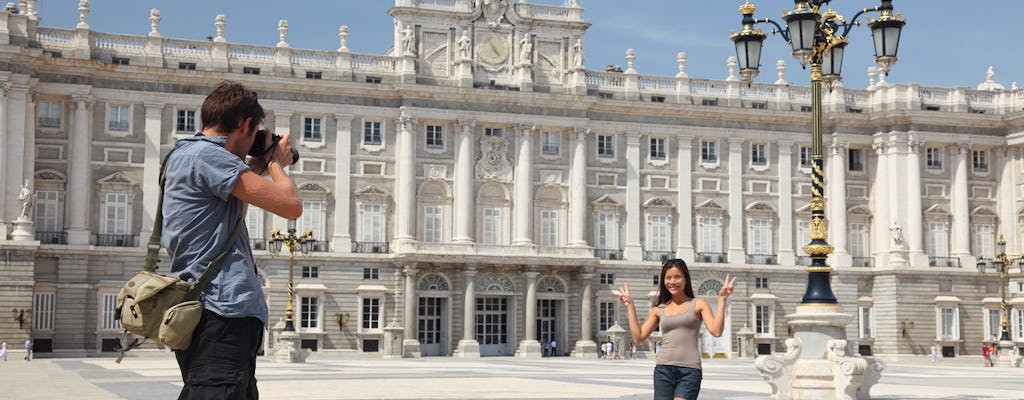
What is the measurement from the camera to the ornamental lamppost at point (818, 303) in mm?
19859

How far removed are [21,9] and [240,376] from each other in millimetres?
51353

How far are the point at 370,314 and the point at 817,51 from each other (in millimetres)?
35891

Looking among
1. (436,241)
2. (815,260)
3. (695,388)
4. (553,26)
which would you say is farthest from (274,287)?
(695,388)

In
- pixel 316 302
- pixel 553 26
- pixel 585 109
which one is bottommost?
pixel 316 302

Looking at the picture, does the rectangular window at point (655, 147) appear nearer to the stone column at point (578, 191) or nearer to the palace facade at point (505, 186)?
the palace facade at point (505, 186)

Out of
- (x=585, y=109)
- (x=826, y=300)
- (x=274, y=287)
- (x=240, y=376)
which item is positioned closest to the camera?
(x=240, y=376)

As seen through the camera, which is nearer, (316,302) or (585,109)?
(316,302)

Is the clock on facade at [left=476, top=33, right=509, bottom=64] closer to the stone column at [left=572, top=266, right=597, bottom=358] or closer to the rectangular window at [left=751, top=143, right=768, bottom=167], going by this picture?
the stone column at [left=572, top=266, right=597, bottom=358]

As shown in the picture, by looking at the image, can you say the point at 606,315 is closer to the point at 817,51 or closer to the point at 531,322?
the point at 531,322

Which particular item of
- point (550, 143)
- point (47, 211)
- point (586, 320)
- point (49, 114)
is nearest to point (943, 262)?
point (586, 320)

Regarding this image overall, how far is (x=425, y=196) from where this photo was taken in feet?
182

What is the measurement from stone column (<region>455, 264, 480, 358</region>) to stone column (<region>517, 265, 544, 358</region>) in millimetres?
1907

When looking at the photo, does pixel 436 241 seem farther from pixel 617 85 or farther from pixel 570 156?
pixel 617 85

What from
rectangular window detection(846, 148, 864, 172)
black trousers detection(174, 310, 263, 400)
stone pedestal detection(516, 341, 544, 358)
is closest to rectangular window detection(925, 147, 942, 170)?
rectangular window detection(846, 148, 864, 172)
